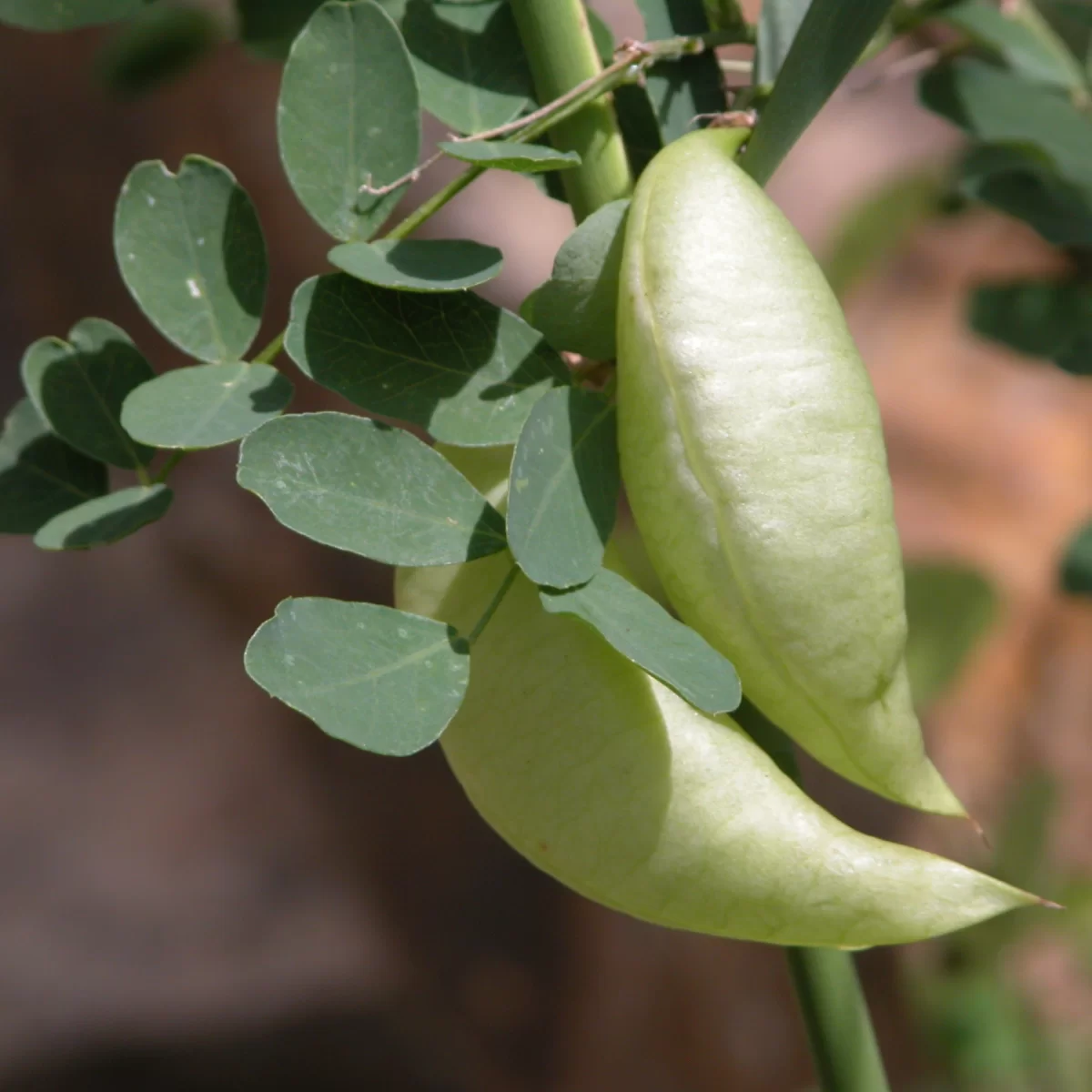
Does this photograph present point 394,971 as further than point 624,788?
Yes

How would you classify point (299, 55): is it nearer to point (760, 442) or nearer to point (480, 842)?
point (760, 442)

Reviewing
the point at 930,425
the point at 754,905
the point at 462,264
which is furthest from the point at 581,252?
the point at 930,425

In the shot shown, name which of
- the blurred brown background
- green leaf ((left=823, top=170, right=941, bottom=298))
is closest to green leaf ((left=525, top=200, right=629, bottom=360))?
the blurred brown background

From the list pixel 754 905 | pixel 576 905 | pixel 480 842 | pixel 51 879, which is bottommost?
pixel 576 905

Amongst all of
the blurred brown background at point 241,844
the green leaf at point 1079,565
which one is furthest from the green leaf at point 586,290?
the blurred brown background at point 241,844

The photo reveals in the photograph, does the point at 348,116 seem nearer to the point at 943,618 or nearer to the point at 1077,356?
the point at 1077,356

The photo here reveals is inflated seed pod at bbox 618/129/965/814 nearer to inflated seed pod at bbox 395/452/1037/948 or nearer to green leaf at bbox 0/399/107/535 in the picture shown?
inflated seed pod at bbox 395/452/1037/948
